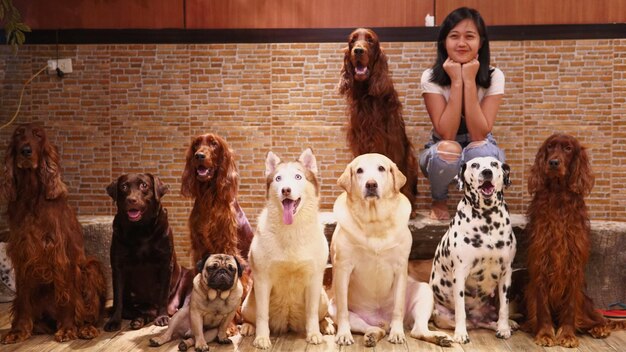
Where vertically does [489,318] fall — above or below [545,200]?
below

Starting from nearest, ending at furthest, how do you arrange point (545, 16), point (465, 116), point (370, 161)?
point (370, 161), point (465, 116), point (545, 16)

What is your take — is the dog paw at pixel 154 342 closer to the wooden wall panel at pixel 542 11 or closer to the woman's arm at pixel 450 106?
the woman's arm at pixel 450 106

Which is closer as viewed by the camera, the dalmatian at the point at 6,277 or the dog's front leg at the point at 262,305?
the dog's front leg at the point at 262,305

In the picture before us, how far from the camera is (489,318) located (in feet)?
18.1

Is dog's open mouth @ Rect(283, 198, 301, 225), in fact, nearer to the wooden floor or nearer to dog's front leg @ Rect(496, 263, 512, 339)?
the wooden floor

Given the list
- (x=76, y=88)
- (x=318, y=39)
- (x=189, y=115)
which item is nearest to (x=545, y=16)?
(x=318, y=39)

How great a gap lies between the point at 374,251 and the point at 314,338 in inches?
28.7

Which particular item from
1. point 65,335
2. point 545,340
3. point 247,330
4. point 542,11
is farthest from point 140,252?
point 542,11

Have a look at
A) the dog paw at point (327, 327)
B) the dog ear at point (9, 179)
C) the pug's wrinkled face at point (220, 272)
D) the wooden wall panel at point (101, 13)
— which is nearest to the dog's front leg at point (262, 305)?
the pug's wrinkled face at point (220, 272)

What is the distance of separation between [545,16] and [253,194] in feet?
10.7

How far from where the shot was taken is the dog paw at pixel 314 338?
5102 millimetres

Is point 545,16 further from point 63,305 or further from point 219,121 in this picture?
point 63,305

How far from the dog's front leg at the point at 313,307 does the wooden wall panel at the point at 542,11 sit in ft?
10.1

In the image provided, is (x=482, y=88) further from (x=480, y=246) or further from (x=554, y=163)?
(x=480, y=246)
